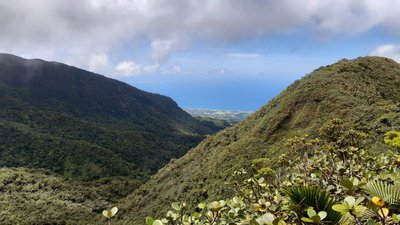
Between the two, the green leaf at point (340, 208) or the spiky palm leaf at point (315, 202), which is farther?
the spiky palm leaf at point (315, 202)

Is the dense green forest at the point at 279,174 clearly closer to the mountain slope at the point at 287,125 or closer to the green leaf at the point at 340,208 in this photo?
the green leaf at the point at 340,208

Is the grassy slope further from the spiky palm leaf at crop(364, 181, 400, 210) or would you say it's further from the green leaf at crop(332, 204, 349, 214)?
the green leaf at crop(332, 204, 349, 214)

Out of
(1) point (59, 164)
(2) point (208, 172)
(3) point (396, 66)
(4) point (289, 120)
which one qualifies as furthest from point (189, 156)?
(1) point (59, 164)

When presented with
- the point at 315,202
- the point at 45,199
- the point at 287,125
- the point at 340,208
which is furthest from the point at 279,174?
the point at 45,199

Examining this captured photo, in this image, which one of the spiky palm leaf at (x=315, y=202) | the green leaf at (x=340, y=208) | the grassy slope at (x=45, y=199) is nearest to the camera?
the green leaf at (x=340, y=208)

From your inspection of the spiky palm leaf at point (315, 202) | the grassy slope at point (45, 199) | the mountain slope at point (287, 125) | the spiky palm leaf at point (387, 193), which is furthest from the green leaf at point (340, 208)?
the grassy slope at point (45, 199)

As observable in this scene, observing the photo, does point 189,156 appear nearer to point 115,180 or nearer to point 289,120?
point 289,120

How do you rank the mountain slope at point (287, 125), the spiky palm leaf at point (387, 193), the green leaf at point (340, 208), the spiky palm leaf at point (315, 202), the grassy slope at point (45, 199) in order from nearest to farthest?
the green leaf at point (340, 208)
the spiky palm leaf at point (315, 202)
the spiky palm leaf at point (387, 193)
the mountain slope at point (287, 125)
the grassy slope at point (45, 199)
